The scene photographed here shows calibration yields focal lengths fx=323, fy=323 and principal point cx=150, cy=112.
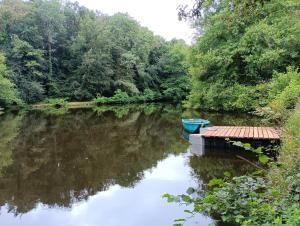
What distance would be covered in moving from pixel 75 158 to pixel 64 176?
1.92 meters

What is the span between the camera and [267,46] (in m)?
18.7

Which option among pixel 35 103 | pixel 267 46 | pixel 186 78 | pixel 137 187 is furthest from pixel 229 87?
pixel 35 103

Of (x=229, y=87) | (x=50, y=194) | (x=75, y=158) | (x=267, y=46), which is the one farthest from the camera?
(x=229, y=87)

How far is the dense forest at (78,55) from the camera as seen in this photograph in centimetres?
3303

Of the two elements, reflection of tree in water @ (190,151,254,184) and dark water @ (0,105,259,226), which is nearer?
dark water @ (0,105,259,226)

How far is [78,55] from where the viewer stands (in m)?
36.8

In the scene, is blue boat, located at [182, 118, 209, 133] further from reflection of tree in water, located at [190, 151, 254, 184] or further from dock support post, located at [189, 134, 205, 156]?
reflection of tree in water, located at [190, 151, 254, 184]

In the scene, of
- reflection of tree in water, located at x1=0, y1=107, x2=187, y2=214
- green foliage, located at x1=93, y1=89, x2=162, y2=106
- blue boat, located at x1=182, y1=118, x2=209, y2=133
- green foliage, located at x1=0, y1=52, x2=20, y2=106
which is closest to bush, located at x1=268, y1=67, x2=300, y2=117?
blue boat, located at x1=182, y1=118, x2=209, y2=133

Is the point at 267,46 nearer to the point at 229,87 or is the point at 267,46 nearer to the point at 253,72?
the point at 253,72

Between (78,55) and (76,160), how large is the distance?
94.6 feet

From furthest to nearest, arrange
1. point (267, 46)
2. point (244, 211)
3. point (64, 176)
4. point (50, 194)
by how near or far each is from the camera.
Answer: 1. point (267, 46)
2. point (64, 176)
3. point (50, 194)
4. point (244, 211)

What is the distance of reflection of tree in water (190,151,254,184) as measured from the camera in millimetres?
7512

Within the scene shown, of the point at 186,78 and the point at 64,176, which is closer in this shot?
the point at 64,176

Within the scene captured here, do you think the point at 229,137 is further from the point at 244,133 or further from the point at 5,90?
the point at 5,90
